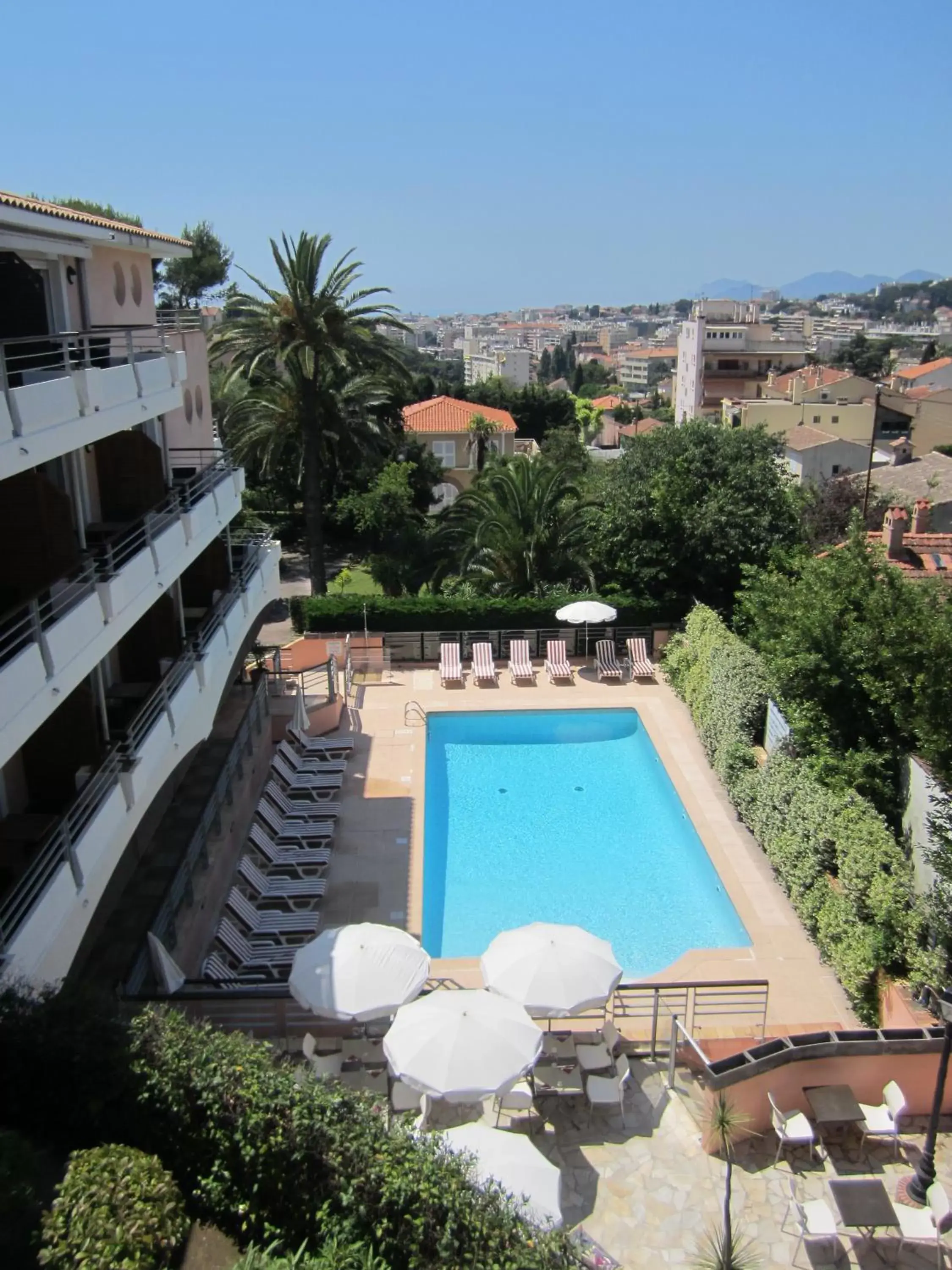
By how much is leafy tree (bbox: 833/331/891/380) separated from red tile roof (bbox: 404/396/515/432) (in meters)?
94.6

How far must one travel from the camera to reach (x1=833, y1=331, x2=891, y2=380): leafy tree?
140875mm

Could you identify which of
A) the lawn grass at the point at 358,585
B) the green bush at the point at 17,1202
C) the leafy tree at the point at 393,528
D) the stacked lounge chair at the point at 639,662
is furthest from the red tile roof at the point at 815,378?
the green bush at the point at 17,1202

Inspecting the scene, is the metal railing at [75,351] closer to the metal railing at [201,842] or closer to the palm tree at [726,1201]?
the metal railing at [201,842]

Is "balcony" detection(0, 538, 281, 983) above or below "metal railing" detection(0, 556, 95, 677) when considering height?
below

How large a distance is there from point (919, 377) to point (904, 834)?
9939 cm

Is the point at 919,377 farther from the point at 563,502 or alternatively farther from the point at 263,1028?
the point at 263,1028

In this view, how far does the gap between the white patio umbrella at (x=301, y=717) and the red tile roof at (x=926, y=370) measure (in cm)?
9628

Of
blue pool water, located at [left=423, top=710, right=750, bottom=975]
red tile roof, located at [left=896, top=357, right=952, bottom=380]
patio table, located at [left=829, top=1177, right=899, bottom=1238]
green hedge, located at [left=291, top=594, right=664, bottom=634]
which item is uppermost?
red tile roof, located at [left=896, top=357, right=952, bottom=380]

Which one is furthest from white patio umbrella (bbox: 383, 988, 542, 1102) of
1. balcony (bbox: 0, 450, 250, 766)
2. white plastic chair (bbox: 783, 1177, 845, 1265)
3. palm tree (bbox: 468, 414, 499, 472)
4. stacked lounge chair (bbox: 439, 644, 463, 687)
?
palm tree (bbox: 468, 414, 499, 472)

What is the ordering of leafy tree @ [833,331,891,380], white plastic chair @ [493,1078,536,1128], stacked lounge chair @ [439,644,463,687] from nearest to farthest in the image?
white plastic chair @ [493,1078,536,1128]
stacked lounge chair @ [439,644,463,687]
leafy tree @ [833,331,891,380]

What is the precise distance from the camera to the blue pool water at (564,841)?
48.6 feet

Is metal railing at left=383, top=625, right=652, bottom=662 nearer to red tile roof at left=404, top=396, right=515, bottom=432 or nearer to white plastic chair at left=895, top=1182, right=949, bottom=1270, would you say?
white plastic chair at left=895, top=1182, right=949, bottom=1270

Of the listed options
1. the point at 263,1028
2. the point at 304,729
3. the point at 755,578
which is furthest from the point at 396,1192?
the point at 755,578

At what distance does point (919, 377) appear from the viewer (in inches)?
3937
